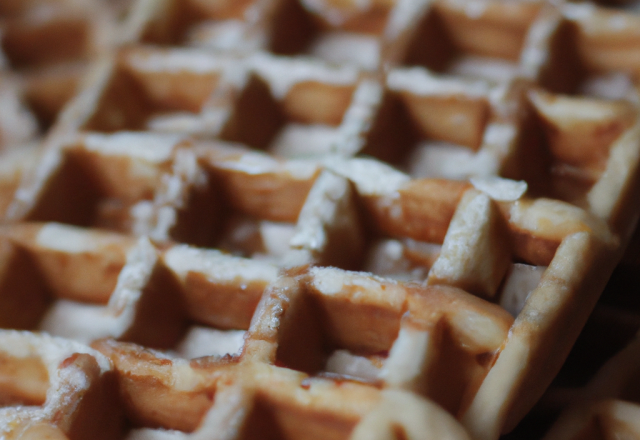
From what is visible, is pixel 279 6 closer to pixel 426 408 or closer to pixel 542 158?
pixel 542 158

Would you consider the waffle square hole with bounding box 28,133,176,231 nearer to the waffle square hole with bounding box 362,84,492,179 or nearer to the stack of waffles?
the stack of waffles

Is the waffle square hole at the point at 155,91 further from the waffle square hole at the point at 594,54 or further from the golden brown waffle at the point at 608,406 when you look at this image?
the golden brown waffle at the point at 608,406

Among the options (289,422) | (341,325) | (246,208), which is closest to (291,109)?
(246,208)

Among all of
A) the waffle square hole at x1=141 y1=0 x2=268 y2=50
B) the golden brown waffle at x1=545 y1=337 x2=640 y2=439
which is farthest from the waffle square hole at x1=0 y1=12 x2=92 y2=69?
the golden brown waffle at x1=545 y1=337 x2=640 y2=439

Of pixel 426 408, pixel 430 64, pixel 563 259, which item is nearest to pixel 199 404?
pixel 426 408

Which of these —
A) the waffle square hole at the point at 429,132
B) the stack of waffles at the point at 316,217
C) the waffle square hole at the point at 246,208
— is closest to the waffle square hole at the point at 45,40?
the stack of waffles at the point at 316,217

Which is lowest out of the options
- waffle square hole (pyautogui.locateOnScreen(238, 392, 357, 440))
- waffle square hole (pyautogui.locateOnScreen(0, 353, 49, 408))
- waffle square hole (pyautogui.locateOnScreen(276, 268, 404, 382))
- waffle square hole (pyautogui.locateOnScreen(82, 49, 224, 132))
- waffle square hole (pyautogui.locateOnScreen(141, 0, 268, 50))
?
waffle square hole (pyautogui.locateOnScreen(0, 353, 49, 408))

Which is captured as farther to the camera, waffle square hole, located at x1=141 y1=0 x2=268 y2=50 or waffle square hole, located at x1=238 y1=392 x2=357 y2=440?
waffle square hole, located at x1=141 y1=0 x2=268 y2=50

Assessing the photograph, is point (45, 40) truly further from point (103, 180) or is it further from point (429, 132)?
point (429, 132)
